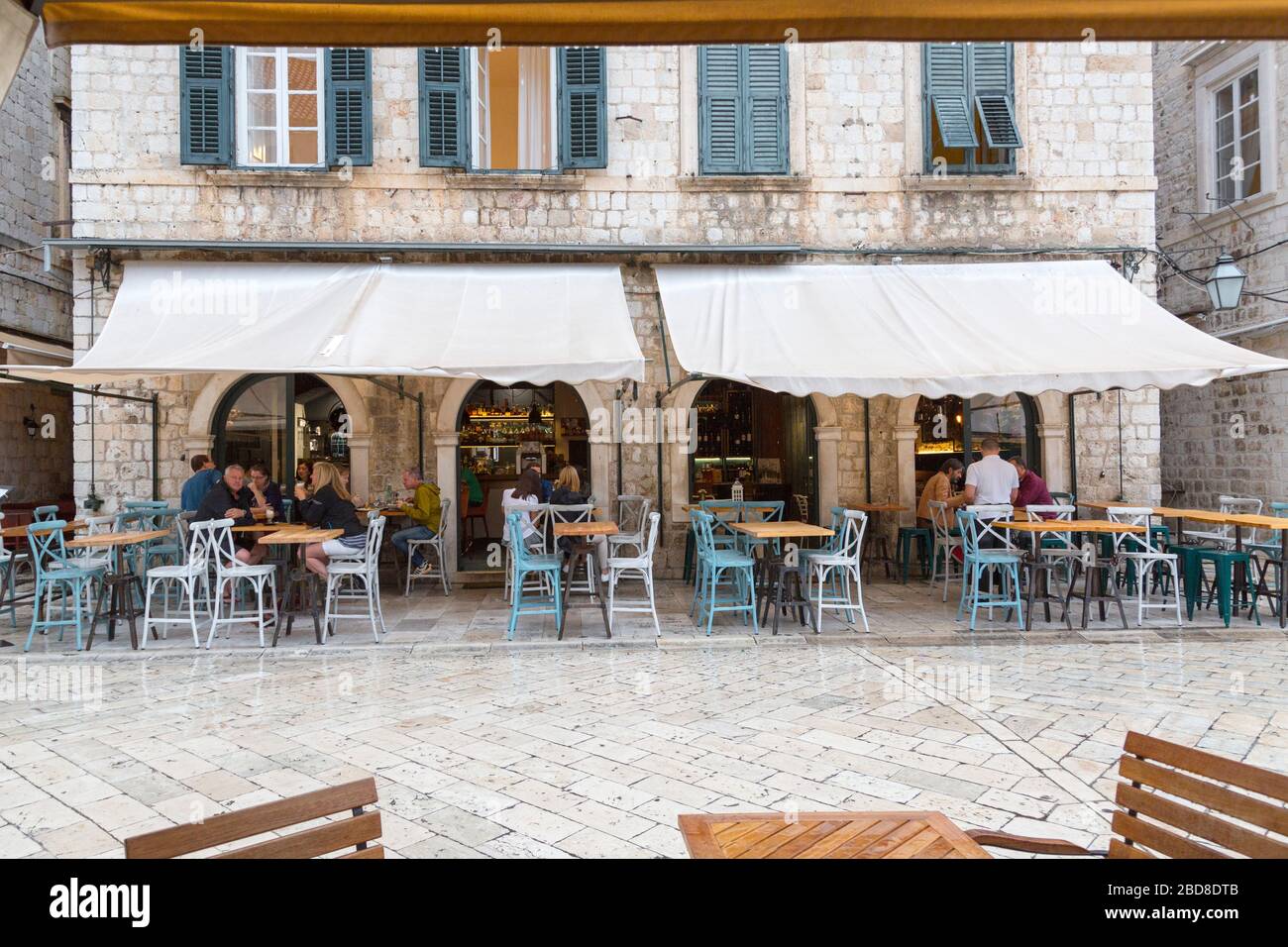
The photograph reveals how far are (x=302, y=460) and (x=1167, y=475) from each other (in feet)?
42.4

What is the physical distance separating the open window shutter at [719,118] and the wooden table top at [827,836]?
27.5ft

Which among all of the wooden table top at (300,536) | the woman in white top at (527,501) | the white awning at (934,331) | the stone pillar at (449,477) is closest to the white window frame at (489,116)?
the white awning at (934,331)

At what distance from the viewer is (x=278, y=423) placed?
31.2 feet

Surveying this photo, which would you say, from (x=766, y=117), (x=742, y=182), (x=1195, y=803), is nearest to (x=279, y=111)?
(x=742, y=182)

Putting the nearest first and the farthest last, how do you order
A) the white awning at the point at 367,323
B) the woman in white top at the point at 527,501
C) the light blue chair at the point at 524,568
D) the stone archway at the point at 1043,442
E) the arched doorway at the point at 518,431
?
1. the white awning at the point at 367,323
2. the light blue chair at the point at 524,568
3. the woman in white top at the point at 527,501
4. the stone archway at the point at 1043,442
5. the arched doorway at the point at 518,431

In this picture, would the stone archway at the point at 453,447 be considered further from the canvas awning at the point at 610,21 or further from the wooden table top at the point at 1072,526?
the canvas awning at the point at 610,21

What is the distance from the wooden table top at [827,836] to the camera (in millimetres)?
1646

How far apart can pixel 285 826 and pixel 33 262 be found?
12.6m

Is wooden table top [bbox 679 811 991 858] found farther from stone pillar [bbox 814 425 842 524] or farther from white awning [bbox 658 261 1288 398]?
stone pillar [bbox 814 425 842 524]

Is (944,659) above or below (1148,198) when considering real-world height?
below

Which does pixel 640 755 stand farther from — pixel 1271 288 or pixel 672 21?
pixel 1271 288

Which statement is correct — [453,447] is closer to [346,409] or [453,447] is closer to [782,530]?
[346,409]
